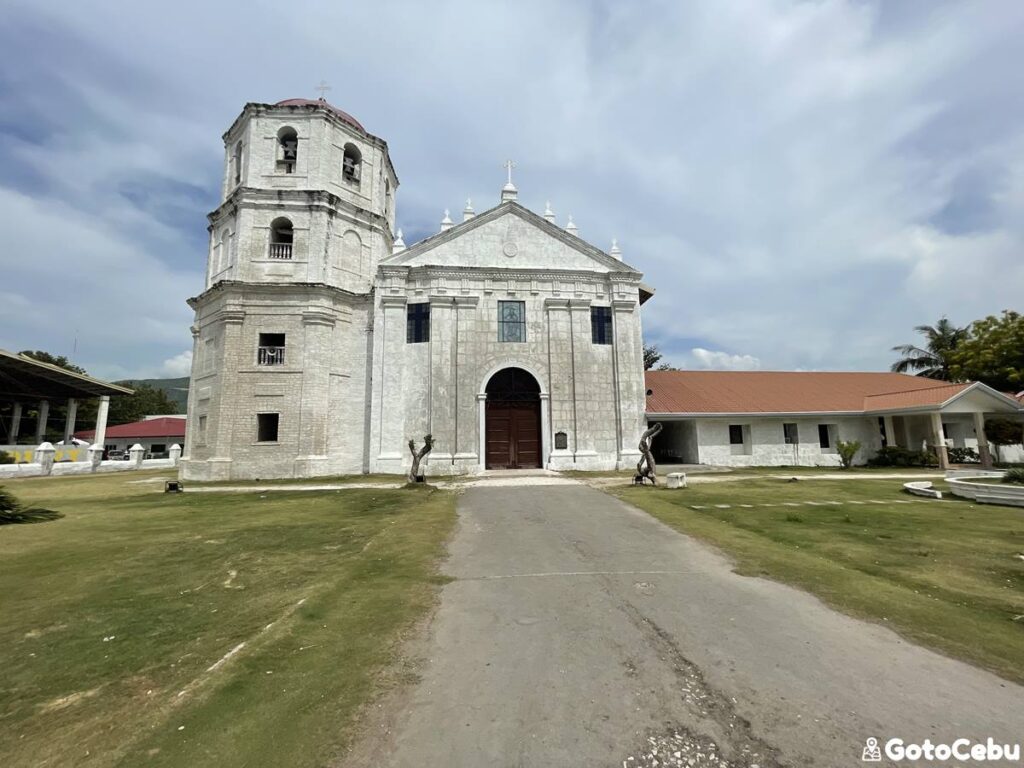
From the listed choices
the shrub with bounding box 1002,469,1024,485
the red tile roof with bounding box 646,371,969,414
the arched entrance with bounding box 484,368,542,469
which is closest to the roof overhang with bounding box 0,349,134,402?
the arched entrance with bounding box 484,368,542,469

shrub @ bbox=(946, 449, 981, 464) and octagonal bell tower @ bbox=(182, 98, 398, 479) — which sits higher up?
octagonal bell tower @ bbox=(182, 98, 398, 479)


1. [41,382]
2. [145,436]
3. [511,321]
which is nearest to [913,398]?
[511,321]

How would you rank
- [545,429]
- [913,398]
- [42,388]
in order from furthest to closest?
[42,388], [913,398], [545,429]

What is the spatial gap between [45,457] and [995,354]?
5353cm

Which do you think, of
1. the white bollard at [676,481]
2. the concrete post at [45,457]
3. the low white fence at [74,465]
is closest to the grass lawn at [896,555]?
the white bollard at [676,481]

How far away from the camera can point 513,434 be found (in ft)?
69.4

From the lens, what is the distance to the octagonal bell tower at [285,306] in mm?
19531

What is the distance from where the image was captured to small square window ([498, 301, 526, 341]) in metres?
21.6

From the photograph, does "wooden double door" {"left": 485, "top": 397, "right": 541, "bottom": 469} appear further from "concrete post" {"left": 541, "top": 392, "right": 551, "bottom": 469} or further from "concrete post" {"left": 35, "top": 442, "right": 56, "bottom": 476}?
"concrete post" {"left": 35, "top": 442, "right": 56, "bottom": 476}

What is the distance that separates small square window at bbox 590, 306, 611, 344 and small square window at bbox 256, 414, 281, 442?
14.2 m

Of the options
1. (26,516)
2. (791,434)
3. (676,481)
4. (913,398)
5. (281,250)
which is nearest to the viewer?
(26,516)

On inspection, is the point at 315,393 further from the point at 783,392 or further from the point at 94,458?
the point at 783,392

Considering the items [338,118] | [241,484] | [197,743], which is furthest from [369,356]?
[197,743]

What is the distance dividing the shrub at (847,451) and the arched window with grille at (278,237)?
1051 inches
